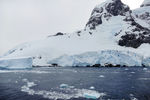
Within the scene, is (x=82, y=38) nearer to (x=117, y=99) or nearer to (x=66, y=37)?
(x=66, y=37)

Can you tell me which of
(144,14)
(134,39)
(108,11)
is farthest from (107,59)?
(144,14)

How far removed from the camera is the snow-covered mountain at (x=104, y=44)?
6275 cm

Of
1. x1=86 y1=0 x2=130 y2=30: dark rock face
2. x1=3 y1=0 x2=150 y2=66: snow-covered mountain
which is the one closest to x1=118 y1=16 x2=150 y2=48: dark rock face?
x1=3 y1=0 x2=150 y2=66: snow-covered mountain

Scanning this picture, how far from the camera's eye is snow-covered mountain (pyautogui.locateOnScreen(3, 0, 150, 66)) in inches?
2470

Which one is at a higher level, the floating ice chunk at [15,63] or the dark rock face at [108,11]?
the dark rock face at [108,11]

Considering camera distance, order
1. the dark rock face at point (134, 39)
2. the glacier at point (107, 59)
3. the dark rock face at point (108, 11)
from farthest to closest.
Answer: the dark rock face at point (108, 11), the dark rock face at point (134, 39), the glacier at point (107, 59)

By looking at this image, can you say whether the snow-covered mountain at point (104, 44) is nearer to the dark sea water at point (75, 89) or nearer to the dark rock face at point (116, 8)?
the dark rock face at point (116, 8)

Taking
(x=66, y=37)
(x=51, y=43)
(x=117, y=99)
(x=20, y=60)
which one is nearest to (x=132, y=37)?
(x=66, y=37)

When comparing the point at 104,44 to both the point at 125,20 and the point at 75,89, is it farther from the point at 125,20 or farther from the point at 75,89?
the point at 75,89

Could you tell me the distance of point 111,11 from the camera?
111 meters

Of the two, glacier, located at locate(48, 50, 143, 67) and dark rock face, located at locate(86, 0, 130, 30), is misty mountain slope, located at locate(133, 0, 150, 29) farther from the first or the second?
glacier, located at locate(48, 50, 143, 67)

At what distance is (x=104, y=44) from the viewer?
8394cm

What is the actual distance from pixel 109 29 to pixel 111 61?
37985 millimetres

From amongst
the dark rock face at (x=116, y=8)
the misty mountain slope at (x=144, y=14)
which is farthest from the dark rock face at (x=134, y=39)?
the misty mountain slope at (x=144, y=14)
